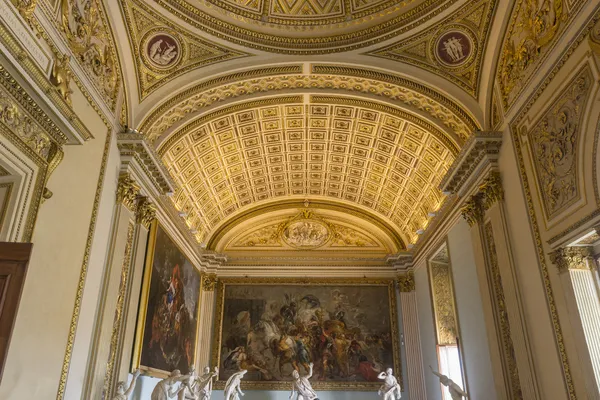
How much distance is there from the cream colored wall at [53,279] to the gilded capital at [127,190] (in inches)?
50.8

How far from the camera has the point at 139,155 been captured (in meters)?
11.0

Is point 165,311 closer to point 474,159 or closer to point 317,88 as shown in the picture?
point 317,88

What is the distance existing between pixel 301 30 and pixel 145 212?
6.40 meters

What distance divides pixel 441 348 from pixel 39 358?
522 inches

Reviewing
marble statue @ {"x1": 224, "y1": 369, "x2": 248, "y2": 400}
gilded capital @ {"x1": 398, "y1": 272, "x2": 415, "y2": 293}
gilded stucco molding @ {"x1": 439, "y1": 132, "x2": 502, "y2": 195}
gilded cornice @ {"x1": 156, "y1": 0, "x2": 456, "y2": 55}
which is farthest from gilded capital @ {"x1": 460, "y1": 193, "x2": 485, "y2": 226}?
marble statue @ {"x1": 224, "y1": 369, "x2": 248, "y2": 400}

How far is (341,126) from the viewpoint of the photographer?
15312mm

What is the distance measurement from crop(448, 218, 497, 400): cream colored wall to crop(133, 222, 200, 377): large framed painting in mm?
8738

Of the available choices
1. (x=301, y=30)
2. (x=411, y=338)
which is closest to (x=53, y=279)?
(x=301, y=30)

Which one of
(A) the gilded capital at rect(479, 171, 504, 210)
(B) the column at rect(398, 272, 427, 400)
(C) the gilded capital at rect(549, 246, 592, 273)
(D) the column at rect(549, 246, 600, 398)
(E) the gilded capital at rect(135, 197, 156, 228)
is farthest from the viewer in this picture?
(B) the column at rect(398, 272, 427, 400)

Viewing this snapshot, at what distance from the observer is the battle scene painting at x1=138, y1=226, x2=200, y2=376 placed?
40.1 ft

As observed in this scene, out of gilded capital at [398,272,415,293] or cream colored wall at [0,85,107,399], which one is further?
gilded capital at [398,272,415,293]

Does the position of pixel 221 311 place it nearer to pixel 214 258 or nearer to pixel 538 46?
pixel 214 258

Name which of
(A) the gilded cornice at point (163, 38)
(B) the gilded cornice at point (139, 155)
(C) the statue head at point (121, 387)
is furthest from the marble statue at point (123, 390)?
(A) the gilded cornice at point (163, 38)

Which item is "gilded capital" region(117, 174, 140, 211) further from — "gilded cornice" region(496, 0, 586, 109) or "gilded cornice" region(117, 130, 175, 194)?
"gilded cornice" region(496, 0, 586, 109)
